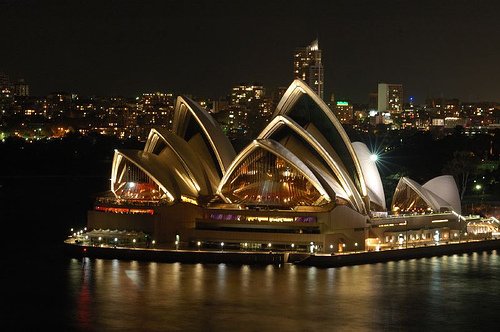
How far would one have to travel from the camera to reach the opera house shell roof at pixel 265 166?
3281 centimetres

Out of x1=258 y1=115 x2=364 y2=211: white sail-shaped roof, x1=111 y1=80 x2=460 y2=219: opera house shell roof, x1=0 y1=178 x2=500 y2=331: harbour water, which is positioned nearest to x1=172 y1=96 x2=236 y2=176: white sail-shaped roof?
x1=111 y1=80 x2=460 y2=219: opera house shell roof

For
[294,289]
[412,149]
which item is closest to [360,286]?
[294,289]

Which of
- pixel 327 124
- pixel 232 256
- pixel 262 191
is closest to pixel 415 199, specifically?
pixel 327 124

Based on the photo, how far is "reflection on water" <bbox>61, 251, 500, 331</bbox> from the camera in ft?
75.0

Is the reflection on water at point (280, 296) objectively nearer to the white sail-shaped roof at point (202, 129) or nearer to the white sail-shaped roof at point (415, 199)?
the white sail-shaped roof at point (415, 199)

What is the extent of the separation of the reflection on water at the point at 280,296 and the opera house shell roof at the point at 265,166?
3290 mm

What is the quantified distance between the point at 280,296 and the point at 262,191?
7854 millimetres

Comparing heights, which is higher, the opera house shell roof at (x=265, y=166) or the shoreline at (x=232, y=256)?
the opera house shell roof at (x=265, y=166)

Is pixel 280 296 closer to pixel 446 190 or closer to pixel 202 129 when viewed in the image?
pixel 202 129

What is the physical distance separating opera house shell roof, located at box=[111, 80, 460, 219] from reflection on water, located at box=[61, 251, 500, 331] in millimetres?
3290

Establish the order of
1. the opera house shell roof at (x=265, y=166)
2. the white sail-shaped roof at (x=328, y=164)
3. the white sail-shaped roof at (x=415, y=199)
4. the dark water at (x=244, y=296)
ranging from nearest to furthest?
the dark water at (x=244, y=296) → the opera house shell roof at (x=265, y=166) → the white sail-shaped roof at (x=328, y=164) → the white sail-shaped roof at (x=415, y=199)

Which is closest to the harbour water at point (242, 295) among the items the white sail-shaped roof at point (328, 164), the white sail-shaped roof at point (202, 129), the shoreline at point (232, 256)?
the shoreline at point (232, 256)

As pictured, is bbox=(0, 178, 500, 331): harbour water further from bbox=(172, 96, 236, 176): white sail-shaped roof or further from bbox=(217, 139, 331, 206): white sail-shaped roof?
bbox=(172, 96, 236, 176): white sail-shaped roof

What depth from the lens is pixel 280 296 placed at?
25766 millimetres
